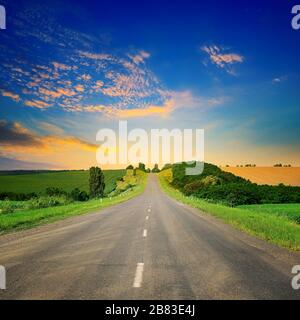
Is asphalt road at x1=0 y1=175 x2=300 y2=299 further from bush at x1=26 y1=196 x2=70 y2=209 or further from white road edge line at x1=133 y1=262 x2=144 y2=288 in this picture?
bush at x1=26 y1=196 x2=70 y2=209

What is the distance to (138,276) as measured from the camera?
7.36 meters

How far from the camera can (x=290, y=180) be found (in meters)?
66.2

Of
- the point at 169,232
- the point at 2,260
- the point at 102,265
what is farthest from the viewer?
the point at 169,232

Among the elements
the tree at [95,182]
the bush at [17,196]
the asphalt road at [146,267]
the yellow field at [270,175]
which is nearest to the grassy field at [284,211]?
the asphalt road at [146,267]

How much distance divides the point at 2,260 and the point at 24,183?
4246 inches

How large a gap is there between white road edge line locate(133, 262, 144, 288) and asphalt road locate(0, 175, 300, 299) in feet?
0.07

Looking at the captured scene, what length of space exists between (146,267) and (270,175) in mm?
71238

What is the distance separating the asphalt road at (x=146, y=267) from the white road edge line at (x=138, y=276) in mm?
20

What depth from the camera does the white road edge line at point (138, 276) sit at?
Result: 22.1 ft

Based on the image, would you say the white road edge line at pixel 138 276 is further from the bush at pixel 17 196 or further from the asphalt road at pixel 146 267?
the bush at pixel 17 196
